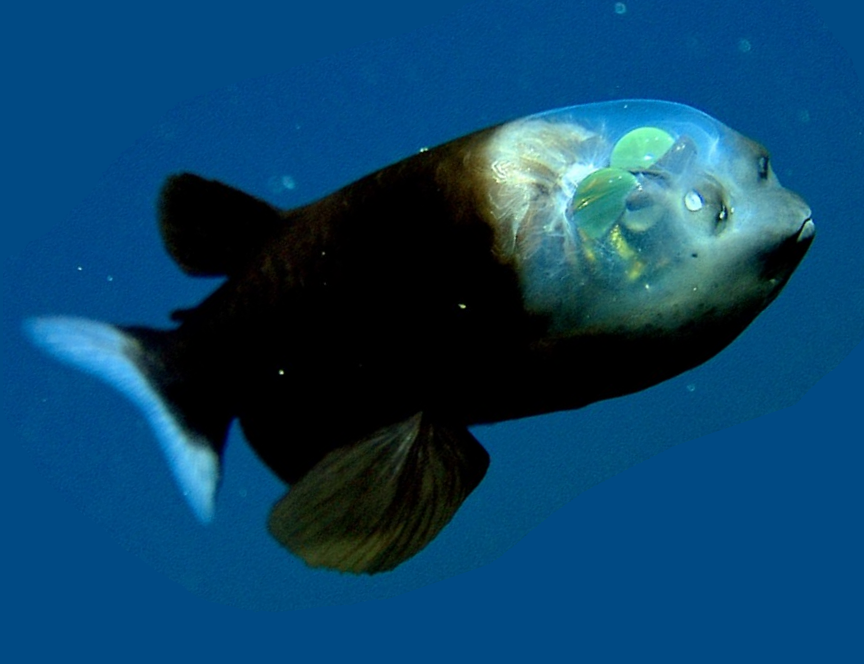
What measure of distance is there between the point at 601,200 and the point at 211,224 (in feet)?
3.53

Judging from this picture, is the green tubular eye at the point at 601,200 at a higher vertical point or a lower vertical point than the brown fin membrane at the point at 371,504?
higher

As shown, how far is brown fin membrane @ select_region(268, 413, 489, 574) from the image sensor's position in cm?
206

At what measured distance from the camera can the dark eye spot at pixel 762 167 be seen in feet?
6.18

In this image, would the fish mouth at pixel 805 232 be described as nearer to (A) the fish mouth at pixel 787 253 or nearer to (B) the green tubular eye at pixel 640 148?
(A) the fish mouth at pixel 787 253

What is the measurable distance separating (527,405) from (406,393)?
0.27m

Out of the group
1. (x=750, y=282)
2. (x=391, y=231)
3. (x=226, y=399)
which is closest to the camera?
(x=750, y=282)

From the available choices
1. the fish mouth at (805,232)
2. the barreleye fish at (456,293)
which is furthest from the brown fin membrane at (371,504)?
the fish mouth at (805,232)

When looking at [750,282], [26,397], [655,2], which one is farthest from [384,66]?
[26,397]

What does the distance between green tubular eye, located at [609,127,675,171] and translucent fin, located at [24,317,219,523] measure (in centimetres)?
132

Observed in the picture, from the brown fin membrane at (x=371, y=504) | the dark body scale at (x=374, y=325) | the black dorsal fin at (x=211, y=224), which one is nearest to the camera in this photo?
the dark body scale at (x=374, y=325)

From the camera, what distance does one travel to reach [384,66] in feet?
8.34

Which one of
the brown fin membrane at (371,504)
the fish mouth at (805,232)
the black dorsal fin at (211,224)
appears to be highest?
the black dorsal fin at (211,224)

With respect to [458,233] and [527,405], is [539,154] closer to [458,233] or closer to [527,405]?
[458,233]

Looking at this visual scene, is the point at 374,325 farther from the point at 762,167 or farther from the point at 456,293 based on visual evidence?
the point at 762,167
